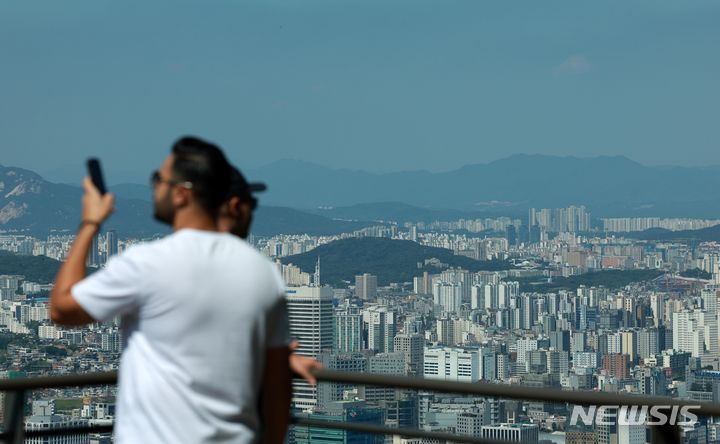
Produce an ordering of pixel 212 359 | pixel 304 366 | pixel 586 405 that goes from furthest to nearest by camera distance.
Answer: pixel 586 405 → pixel 304 366 → pixel 212 359

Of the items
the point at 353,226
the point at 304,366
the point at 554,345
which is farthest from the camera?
the point at 353,226

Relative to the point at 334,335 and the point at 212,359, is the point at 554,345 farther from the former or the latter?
the point at 212,359

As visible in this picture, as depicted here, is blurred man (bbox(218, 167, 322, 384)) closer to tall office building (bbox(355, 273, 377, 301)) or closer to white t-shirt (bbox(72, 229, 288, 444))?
white t-shirt (bbox(72, 229, 288, 444))

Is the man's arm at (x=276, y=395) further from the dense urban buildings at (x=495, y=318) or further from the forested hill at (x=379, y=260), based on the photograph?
the forested hill at (x=379, y=260)

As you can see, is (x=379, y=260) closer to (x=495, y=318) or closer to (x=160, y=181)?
(x=495, y=318)

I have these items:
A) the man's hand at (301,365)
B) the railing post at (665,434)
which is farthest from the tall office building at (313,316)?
the man's hand at (301,365)

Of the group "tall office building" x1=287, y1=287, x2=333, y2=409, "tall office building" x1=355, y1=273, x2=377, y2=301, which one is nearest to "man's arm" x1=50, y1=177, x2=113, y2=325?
"tall office building" x1=287, y1=287, x2=333, y2=409

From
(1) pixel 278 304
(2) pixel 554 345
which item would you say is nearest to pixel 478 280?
(2) pixel 554 345
